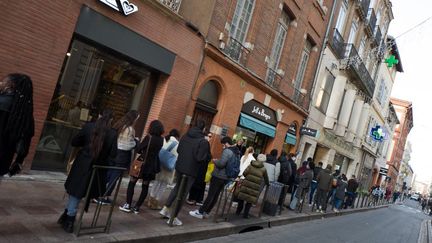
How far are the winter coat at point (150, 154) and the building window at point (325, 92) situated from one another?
58.2 ft

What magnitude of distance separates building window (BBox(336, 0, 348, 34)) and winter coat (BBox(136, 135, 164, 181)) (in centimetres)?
1931

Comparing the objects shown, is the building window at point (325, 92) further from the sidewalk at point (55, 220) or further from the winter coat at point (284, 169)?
the sidewalk at point (55, 220)

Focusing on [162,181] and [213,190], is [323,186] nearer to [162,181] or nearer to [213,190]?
[213,190]

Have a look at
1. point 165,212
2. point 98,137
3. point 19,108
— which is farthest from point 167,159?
point 19,108

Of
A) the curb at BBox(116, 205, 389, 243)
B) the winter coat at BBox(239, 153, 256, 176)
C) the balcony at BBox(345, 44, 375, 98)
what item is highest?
the balcony at BBox(345, 44, 375, 98)

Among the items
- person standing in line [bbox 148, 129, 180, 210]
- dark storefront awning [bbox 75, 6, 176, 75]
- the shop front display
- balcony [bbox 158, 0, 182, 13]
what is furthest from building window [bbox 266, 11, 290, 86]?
person standing in line [bbox 148, 129, 180, 210]

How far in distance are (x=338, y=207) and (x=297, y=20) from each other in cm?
817

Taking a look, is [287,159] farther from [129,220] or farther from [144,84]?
[129,220]

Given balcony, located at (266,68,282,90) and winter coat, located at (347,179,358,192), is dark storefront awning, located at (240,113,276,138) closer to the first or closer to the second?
balcony, located at (266,68,282,90)

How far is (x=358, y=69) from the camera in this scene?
27672mm

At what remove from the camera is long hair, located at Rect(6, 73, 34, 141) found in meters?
4.48

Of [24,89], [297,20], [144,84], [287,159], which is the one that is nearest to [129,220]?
[24,89]

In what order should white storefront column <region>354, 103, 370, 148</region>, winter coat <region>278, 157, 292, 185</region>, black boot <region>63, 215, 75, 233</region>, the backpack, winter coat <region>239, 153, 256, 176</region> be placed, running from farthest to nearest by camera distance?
1. white storefront column <region>354, 103, 370, 148</region>
2. winter coat <region>278, 157, 292, 185</region>
3. winter coat <region>239, 153, 256, 176</region>
4. the backpack
5. black boot <region>63, 215, 75, 233</region>

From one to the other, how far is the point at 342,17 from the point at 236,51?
41.7ft
